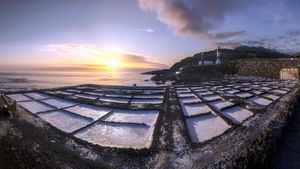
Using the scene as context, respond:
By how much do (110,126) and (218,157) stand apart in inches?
128

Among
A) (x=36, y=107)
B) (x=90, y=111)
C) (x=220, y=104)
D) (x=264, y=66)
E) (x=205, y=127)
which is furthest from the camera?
(x=264, y=66)

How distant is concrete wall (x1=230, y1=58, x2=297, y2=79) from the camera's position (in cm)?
2769

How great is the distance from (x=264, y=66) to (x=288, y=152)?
2877cm

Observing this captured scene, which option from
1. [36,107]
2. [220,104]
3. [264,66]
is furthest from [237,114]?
[264,66]

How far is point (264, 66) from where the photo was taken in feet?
99.9

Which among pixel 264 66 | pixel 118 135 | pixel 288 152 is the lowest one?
pixel 288 152

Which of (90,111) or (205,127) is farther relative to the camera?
(90,111)

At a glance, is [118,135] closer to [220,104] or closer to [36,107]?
[36,107]

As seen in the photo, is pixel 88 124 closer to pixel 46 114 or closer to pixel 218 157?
pixel 46 114

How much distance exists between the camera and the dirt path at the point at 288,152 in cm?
467

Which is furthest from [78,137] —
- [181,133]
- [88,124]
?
[181,133]

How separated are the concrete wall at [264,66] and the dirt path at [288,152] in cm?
2396

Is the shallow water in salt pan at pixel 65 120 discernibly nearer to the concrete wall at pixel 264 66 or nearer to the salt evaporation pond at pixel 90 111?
the salt evaporation pond at pixel 90 111

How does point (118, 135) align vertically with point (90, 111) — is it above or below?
below
